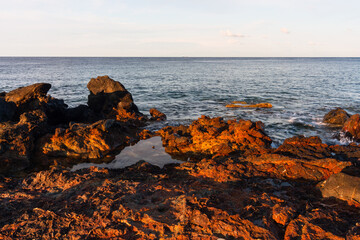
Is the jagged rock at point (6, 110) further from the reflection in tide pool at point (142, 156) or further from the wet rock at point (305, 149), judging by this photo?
the wet rock at point (305, 149)

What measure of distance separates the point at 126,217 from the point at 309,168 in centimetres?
688

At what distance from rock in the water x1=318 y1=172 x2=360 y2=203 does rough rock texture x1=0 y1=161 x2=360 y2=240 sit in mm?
248

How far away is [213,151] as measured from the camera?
1138 cm

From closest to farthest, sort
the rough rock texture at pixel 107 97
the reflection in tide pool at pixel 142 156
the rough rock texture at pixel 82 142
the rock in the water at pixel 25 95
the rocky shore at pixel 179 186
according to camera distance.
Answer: the rocky shore at pixel 179 186 < the reflection in tide pool at pixel 142 156 < the rough rock texture at pixel 82 142 < the rock in the water at pixel 25 95 < the rough rock texture at pixel 107 97

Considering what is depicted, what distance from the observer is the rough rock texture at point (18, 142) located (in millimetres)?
10172

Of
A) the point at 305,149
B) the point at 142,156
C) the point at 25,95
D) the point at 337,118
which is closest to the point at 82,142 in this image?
the point at 142,156

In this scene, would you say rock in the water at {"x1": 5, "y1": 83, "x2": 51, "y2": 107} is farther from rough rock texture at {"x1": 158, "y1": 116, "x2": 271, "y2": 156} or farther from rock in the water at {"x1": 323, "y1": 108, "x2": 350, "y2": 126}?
rock in the water at {"x1": 323, "y1": 108, "x2": 350, "y2": 126}

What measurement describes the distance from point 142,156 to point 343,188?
8.33 m

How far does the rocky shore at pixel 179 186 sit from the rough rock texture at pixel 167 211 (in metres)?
0.02

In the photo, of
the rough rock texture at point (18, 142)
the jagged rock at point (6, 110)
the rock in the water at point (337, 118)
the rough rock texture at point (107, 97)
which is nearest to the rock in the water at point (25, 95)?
the jagged rock at point (6, 110)

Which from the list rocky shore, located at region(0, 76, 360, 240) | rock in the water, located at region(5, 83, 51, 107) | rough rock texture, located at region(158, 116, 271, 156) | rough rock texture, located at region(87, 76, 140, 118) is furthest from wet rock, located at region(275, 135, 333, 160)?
rock in the water, located at region(5, 83, 51, 107)

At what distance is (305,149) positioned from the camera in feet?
31.6

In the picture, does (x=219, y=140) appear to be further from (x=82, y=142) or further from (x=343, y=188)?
(x=82, y=142)

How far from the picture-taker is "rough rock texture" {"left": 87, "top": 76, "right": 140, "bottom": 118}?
63.6 feet
